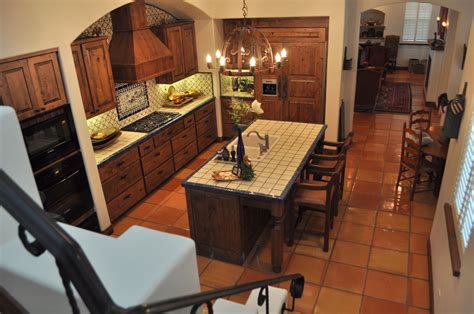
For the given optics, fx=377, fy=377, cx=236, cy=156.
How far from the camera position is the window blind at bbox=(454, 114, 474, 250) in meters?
2.72

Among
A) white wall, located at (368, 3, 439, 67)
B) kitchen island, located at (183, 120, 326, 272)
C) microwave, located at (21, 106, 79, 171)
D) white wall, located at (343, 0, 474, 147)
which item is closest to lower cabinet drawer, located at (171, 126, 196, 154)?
kitchen island, located at (183, 120, 326, 272)

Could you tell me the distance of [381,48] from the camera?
1261 centimetres

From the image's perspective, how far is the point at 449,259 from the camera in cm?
312

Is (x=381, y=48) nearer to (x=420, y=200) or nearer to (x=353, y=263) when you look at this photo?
(x=420, y=200)

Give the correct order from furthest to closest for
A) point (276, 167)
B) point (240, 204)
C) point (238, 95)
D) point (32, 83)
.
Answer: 1. point (238, 95)
2. point (276, 167)
3. point (240, 204)
4. point (32, 83)

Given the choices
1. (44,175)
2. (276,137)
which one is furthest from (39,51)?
(276,137)

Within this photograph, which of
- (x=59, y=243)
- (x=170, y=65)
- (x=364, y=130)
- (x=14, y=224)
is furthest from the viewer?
(x=364, y=130)

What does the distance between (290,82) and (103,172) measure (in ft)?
12.4

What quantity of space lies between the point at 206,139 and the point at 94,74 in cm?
302

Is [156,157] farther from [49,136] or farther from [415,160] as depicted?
[415,160]

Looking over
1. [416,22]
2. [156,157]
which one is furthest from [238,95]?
[416,22]

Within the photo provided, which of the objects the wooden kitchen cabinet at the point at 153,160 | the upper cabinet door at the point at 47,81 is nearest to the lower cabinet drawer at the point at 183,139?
the wooden kitchen cabinet at the point at 153,160

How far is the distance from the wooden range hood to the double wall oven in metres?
1.47

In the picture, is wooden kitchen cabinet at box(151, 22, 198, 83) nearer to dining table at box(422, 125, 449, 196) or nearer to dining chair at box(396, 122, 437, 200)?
dining chair at box(396, 122, 437, 200)
